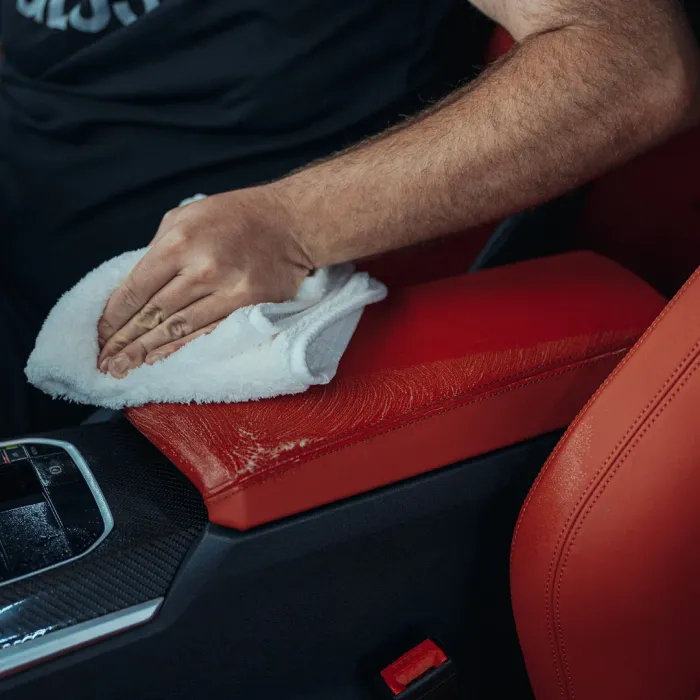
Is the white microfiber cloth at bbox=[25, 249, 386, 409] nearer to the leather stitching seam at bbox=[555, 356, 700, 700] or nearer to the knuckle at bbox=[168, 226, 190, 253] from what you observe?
the knuckle at bbox=[168, 226, 190, 253]

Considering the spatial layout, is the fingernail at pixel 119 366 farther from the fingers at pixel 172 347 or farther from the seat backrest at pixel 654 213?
the seat backrest at pixel 654 213

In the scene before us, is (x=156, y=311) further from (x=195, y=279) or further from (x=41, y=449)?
(x=41, y=449)

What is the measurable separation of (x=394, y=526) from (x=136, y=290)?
337mm

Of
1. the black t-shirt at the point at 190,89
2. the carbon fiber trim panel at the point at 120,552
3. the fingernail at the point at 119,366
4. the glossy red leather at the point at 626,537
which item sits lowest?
the glossy red leather at the point at 626,537

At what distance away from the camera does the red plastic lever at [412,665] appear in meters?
0.67

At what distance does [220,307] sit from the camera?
0.73 m

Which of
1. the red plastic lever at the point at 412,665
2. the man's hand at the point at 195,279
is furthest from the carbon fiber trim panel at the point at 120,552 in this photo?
the red plastic lever at the point at 412,665

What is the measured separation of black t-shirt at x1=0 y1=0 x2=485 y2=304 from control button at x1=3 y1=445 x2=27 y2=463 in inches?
14.8

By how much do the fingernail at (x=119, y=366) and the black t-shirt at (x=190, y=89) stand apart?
0.92ft

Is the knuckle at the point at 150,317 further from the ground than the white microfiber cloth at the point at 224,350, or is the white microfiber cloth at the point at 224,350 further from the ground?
the knuckle at the point at 150,317

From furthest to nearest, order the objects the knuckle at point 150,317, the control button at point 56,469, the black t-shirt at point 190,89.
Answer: the black t-shirt at point 190,89
the knuckle at point 150,317
the control button at point 56,469

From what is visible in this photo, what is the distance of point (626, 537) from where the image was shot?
58 cm

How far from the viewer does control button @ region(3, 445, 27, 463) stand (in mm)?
661

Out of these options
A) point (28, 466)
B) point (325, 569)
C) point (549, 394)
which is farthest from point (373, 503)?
point (28, 466)
